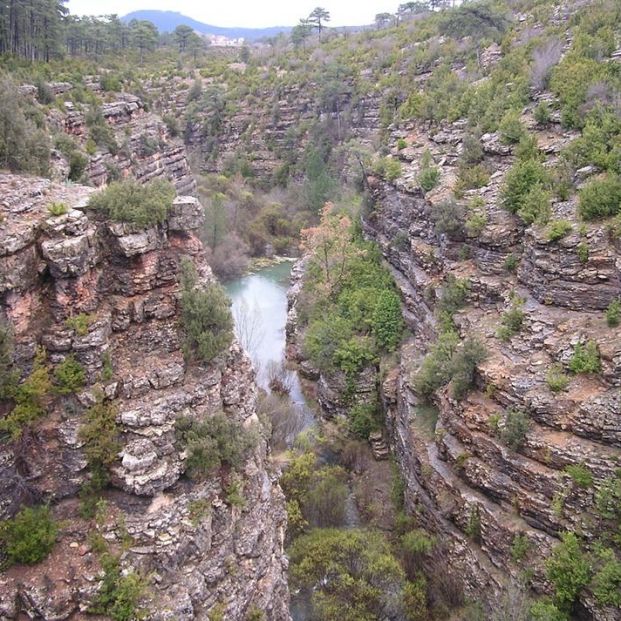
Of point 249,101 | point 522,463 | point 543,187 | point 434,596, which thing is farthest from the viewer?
point 249,101

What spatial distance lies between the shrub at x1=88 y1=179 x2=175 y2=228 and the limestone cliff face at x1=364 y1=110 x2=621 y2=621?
35.9 feet

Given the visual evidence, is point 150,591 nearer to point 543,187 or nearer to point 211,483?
point 211,483

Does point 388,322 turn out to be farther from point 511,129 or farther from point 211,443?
point 211,443

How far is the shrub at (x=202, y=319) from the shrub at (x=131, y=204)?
1402mm

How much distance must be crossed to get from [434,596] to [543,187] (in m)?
14.7

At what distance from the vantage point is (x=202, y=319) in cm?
1452

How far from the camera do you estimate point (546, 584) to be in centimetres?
1509

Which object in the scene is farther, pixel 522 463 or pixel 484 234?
pixel 484 234

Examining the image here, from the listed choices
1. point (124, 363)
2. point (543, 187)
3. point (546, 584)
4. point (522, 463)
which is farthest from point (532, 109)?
point (124, 363)

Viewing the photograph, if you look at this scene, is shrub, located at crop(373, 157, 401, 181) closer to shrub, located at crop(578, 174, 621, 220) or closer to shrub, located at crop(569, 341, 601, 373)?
shrub, located at crop(578, 174, 621, 220)

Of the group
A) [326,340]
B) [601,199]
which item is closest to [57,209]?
[601,199]

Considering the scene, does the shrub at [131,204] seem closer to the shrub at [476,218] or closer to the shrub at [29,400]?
the shrub at [29,400]

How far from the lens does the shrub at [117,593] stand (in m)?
11.5

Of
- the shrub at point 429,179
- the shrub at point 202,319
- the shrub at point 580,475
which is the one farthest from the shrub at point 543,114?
the shrub at point 202,319
